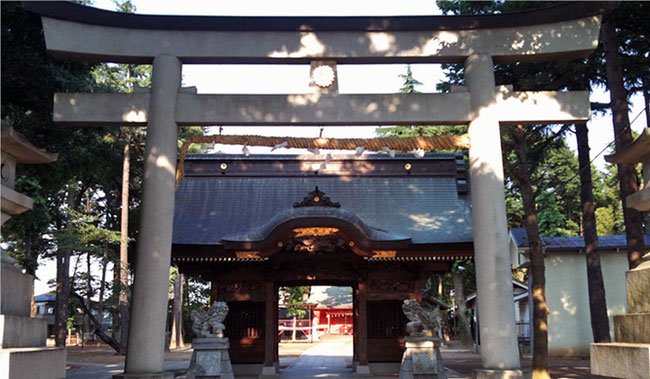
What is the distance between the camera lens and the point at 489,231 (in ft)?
28.8

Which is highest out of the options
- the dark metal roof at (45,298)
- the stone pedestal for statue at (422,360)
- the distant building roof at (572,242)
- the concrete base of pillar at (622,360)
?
the distant building roof at (572,242)

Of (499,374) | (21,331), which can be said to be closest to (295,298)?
(499,374)

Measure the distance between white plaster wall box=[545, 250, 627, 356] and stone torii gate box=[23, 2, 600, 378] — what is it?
1394cm

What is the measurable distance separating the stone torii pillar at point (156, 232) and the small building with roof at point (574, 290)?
15809mm

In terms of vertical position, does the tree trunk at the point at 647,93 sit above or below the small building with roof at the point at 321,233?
above

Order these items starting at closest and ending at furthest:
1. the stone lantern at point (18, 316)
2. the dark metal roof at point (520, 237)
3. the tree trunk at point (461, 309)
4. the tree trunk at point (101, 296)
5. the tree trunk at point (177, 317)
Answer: the stone lantern at point (18, 316)
the dark metal roof at point (520, 237)
the tree trunk at point (461, 309)
the tree trunk at point (177, 317)
the tree trunk at point (101, 296)

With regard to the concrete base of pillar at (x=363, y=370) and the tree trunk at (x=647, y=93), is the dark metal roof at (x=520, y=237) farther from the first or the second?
the concrete base of pillar at (x=363, y=370)

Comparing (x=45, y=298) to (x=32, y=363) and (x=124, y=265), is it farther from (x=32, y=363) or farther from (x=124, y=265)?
(x=32, y=363)

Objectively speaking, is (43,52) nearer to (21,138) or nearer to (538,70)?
(21,138)

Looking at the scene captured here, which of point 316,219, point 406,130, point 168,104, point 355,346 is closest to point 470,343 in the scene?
point 406,130

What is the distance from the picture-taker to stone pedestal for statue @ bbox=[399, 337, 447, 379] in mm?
12125

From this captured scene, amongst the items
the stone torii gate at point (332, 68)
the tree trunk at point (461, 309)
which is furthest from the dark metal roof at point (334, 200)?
the tree trunk at point (461, 309)

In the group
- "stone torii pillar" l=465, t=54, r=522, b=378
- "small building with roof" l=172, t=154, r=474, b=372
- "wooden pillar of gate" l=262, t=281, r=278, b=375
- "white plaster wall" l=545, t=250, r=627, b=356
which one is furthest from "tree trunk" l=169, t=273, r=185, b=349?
"stone torii pillar" l=465, t=54, r=522, b=378

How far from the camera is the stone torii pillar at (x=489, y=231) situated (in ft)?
27.7
